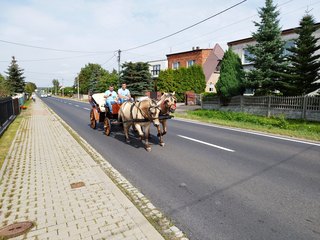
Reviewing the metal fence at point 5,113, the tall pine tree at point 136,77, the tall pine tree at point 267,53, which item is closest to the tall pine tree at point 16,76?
the tall pine tree at point 136,77

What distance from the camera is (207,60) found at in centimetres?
4456

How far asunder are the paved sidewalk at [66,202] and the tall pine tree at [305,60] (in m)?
16.0

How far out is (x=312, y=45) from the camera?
53.7ft

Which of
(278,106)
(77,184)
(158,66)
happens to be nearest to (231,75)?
(278,106)

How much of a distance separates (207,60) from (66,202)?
4346cm

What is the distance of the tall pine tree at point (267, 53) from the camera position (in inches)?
734

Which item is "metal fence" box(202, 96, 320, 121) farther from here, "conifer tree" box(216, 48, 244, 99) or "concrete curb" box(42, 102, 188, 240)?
"concrete curb" box(42, 102, 188, 240)

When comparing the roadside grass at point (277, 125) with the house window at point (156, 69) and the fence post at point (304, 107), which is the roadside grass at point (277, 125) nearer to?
the fence post at point (304, 107)

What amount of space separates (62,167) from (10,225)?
293cm

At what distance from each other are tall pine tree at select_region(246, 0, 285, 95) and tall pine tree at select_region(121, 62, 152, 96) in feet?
78.8

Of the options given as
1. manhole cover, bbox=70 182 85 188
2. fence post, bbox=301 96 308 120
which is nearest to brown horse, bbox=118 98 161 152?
manhole cover, bbox=70 182 85 188

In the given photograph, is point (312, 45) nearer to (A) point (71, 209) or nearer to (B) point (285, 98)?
(B) point (285, 98)

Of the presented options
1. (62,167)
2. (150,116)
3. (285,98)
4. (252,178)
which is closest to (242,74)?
(285,98)

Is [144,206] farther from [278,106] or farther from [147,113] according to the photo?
[278,106]
